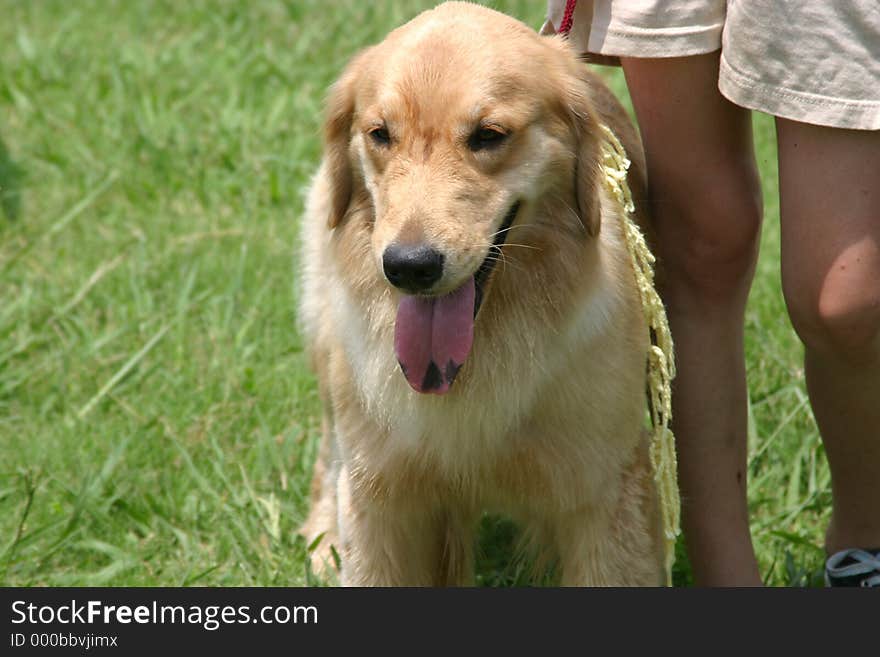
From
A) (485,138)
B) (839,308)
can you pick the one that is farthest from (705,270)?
(485,138)

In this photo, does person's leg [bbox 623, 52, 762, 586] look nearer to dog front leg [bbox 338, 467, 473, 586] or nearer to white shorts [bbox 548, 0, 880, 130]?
white shorts [bbox 548, 0, 880, 130]

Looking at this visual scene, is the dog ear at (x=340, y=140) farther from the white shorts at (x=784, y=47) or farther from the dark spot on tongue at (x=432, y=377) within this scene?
the white shorts at (x=784, y=47)

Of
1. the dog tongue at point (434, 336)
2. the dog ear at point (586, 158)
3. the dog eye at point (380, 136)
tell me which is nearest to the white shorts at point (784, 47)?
the dog ear at point (586, 158)

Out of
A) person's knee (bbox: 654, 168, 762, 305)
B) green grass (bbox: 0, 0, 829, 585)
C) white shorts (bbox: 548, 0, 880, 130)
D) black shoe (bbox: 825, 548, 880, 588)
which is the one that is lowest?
green grass (bbox: 0, 0, 829, 585)

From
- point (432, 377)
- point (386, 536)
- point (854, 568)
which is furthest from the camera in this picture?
point (854, 568)

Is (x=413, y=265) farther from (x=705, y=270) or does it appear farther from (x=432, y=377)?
(x=705, y=270)

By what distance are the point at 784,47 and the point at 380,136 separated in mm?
943

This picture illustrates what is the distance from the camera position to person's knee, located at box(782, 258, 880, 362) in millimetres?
3012

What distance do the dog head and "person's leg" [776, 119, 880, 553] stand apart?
489mm

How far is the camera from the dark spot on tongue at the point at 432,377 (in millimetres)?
2955

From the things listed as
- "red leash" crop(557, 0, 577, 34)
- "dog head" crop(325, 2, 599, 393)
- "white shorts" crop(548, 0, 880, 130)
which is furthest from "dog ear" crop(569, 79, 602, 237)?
"red leash" crop(557, 0, 577, 34)

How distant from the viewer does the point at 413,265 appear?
8.91 feet

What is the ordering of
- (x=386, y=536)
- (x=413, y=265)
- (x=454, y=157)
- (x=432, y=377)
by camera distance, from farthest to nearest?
(x=386, y=536) < (x=432, y=377) < (x=454, y=157) < (x=413, y=265)

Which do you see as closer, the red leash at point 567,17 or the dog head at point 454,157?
the dog head at point 454,157
